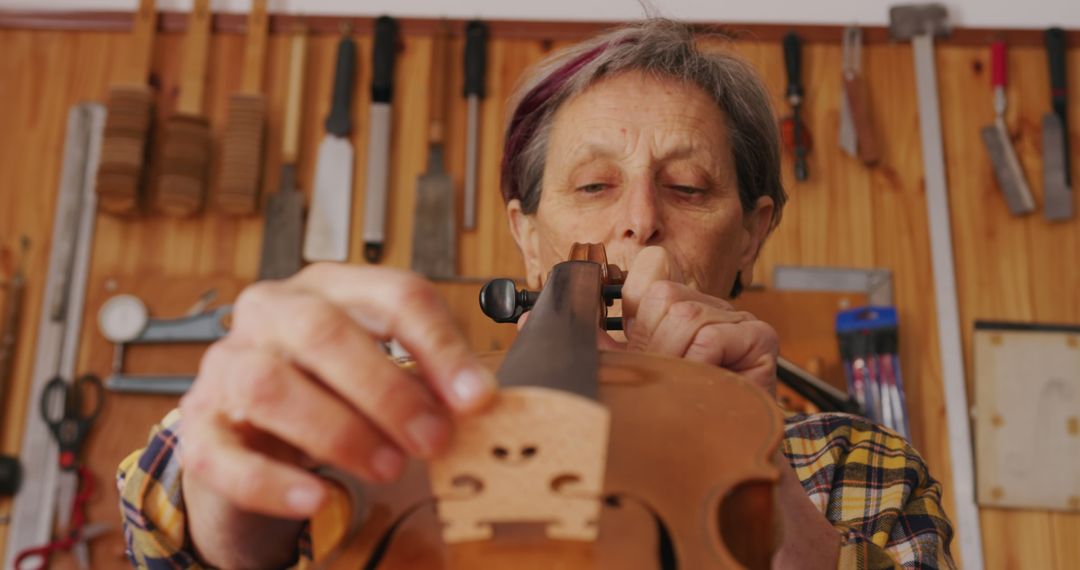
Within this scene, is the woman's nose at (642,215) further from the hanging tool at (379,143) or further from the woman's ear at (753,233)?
the hanging tool at (379,143)

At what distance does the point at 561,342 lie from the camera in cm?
53

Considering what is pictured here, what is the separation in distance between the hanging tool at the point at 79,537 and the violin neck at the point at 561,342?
1598mm

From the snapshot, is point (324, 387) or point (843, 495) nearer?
point (324, 387)

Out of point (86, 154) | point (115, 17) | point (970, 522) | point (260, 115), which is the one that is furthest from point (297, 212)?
point (970, 522)

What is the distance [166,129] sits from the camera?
7.16 ft

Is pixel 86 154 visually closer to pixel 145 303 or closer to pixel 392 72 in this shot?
pixel 145 303

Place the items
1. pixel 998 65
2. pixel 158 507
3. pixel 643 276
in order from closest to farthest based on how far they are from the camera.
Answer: pixel 158 507 → pixel 643 276 → pixel 998 65

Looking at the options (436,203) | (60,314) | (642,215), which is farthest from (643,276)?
(60,314)

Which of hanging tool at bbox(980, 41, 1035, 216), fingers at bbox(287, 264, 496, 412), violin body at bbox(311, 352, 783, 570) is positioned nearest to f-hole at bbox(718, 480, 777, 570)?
violin body at bbox(311, 352, 783, 570)

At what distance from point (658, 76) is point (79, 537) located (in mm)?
1529

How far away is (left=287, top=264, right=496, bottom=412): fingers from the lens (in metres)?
0.38

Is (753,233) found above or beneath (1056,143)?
beneath

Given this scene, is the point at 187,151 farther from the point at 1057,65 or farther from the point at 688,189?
the point at 1057,65

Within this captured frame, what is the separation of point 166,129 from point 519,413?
2045mm
